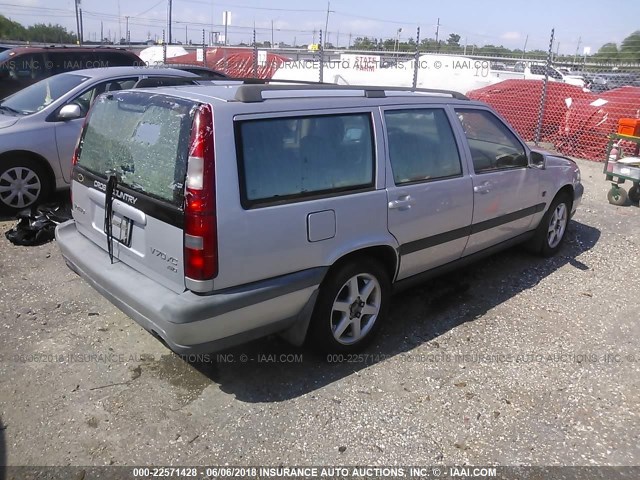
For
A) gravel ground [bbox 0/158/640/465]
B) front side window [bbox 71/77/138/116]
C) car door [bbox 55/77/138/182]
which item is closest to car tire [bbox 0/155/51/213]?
car door [bbox 55/77/138/182]

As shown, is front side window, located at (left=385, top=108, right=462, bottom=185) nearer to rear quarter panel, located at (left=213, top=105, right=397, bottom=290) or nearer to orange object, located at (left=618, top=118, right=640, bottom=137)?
rear quarter panel, located at (left=213, top=105, right=397, bottom=290)

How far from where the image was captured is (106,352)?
11.9 feet

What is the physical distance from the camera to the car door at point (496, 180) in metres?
4.31

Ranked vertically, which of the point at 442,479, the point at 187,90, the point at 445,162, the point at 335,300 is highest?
the point at 187,90

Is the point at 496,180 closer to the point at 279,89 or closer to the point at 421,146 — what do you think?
the point at 421,146

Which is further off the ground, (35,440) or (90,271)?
(90,271)

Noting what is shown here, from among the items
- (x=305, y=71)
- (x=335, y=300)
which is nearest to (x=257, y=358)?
(x=335, y=300)

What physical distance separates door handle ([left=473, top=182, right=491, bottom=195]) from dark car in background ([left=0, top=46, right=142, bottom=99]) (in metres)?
7.17

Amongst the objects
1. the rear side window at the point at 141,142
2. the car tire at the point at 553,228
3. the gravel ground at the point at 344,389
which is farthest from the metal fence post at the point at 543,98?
the rear side window at the point at 141,142

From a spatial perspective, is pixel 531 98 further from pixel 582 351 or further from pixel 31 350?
pixel 31 350

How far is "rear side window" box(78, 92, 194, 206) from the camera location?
9.37ft

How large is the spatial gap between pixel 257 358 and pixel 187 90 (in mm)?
1787

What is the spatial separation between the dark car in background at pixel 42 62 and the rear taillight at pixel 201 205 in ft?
24.2

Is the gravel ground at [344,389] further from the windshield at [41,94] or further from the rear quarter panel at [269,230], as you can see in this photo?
the windshield at [41,94]
